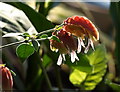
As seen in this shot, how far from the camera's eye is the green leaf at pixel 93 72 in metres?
0.85

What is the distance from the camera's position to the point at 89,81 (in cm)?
88

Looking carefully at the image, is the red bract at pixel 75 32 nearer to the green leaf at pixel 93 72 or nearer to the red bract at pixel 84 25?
the red bract at pixel 84 25

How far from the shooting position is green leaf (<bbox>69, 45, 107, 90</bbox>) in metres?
0.85

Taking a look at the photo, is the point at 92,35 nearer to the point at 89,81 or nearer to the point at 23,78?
the point at 89,81

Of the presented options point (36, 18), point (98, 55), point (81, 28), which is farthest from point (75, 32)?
point (98, 55)

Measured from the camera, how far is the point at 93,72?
87cm

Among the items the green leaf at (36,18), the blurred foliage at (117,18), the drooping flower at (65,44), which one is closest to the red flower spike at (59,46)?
the drooping flower at (65,44)

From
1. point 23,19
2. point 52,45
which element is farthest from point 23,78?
point 52,45

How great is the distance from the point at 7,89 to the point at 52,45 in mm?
84

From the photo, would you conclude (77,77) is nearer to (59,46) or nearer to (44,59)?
(44,59)

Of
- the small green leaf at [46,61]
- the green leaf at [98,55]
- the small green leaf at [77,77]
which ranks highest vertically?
the green leaf at [98,55]

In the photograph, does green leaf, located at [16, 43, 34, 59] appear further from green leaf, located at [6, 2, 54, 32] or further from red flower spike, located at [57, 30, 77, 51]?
green leaf, located at [6, 2, 54, 32]

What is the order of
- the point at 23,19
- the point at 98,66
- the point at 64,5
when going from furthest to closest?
the point at 64,5
the point at 98,66
the point at 23,19

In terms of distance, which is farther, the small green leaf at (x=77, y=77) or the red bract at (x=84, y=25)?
the small green leaf at (x=77, y=77)
